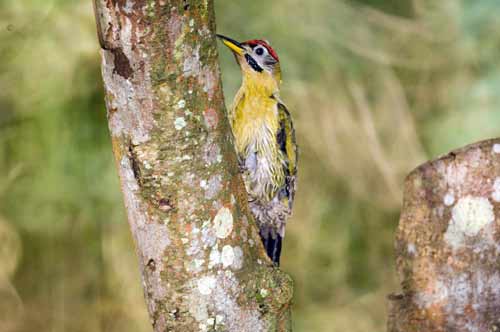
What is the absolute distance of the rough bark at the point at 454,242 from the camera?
260cm

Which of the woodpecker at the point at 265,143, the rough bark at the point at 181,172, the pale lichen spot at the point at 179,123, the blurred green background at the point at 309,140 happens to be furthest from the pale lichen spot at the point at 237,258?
the blurred green background at the point at 309,140

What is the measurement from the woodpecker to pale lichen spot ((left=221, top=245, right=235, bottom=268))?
151 cm

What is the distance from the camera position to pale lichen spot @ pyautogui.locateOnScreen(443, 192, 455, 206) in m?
2.67

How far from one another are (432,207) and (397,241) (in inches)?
7.7

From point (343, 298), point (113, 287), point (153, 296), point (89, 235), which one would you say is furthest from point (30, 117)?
point (153, 296)

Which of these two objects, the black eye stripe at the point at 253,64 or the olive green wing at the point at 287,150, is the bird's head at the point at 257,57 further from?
the olive green wing at the point at 287,150

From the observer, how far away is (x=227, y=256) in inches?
67.2

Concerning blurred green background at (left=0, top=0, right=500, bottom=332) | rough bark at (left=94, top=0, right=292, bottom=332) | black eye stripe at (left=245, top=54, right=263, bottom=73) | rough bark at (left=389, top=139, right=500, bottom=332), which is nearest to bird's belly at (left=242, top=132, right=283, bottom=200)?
black eye stripe at (left=245, top=54, right=263, bottom=73)

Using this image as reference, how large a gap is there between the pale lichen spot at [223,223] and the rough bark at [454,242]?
1.16 meters

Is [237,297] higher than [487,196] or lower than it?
lower

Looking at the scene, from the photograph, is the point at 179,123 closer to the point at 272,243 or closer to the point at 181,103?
the point at 181,103

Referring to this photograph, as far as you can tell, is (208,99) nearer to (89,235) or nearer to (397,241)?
(397,241)

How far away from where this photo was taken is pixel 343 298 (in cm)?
600

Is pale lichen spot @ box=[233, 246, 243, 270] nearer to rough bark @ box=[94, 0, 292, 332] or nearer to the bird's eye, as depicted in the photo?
rough bark @ box=[94, 0, 292, 332]
